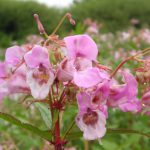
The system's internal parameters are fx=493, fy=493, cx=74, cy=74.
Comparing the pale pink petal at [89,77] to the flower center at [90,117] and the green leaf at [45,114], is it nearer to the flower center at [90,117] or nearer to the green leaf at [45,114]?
the flower center at [90,117]

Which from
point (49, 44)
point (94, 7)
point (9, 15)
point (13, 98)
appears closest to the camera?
point (49, 44)

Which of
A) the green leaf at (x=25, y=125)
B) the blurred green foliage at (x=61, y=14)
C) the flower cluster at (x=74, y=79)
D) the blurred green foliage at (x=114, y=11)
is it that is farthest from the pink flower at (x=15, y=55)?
the blurred green foliage at (x=114, y=11)

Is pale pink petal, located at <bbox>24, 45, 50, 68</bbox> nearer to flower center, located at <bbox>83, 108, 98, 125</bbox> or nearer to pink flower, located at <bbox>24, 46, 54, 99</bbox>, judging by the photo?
pink flower, located at <bbox>24, 46, 54, 99</bbox>

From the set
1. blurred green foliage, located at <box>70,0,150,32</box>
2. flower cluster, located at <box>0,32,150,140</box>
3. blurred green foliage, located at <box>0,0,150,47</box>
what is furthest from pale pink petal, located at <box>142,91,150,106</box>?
blurred green foliage, located at <box>70,0,150,32</box>

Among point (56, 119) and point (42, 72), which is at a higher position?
point (42, 72)

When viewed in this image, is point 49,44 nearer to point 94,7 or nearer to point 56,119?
point 56,119

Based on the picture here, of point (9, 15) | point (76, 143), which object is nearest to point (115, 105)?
point (76, 143)

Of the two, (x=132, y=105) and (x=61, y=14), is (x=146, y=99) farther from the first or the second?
(x=61, y=14)
